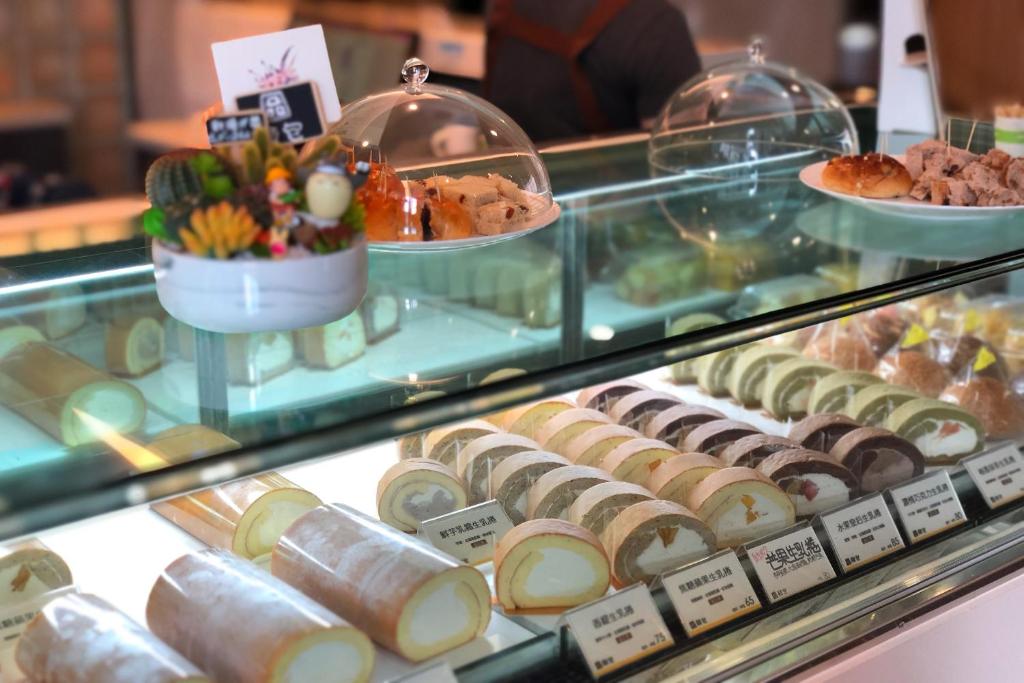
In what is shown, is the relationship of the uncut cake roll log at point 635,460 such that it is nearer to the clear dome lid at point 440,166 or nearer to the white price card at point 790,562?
the white price card at point 790,562

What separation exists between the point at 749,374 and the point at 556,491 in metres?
0.47

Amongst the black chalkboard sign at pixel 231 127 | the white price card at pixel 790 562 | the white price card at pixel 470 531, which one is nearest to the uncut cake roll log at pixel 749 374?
the white price card at pixel 790 562

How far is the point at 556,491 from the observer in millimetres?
1325

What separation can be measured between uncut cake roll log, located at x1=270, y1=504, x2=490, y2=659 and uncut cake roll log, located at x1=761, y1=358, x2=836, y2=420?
0.66 metres

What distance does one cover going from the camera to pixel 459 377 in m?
0.97

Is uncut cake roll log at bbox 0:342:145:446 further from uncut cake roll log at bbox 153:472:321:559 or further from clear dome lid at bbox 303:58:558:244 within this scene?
clear dome lid at bbox 303:58:558:244

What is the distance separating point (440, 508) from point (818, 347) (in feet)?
2.40

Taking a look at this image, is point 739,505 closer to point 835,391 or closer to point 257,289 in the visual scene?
point 835,391

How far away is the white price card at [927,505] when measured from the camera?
1420 millimetres

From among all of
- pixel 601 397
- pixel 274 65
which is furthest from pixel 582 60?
pixel 274 65

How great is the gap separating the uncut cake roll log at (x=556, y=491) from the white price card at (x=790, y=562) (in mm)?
197

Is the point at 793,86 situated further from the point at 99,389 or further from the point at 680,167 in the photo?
the point at 99,389

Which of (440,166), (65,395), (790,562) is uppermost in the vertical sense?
(440,166)

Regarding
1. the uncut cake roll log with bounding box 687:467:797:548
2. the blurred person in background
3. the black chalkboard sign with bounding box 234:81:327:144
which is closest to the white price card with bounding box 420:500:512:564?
the uncut cake roll log with bounding box 687:467:797:548
